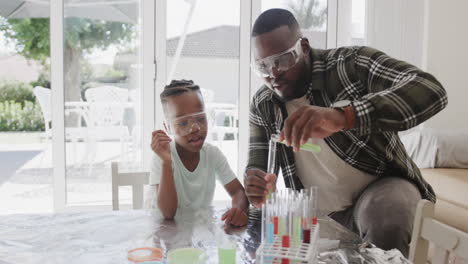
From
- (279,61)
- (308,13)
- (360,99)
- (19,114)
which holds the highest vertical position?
(308,13)

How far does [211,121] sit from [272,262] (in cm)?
303

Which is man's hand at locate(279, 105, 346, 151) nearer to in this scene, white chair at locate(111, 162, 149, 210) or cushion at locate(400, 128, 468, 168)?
white chair at locate(111, 162, 149, 210)

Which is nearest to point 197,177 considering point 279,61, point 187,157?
point 187,157

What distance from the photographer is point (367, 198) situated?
1503 mm

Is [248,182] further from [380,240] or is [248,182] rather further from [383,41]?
[383,41]

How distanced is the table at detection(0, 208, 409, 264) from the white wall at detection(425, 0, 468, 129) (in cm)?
304

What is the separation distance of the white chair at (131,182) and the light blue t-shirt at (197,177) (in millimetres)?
114

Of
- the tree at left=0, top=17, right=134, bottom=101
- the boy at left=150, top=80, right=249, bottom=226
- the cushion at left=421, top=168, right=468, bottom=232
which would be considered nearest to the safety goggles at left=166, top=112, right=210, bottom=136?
the boy at left=150, top=80, right=249, bottom=226

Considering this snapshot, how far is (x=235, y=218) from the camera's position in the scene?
4.61ft

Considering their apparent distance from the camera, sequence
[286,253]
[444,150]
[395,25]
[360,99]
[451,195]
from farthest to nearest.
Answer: [395,25] → [444,150] → [451,195] → [360,99] → [286,253]

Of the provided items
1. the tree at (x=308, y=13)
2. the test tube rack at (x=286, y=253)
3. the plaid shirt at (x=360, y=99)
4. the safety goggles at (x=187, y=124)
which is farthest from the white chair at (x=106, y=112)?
the test tube rack at (x=286, y=253)

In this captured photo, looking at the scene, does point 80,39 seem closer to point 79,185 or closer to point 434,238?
point 79,185

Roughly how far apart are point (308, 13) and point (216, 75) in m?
1.08

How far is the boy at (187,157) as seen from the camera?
5.67 feet
